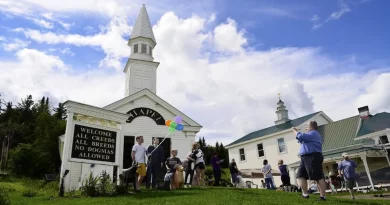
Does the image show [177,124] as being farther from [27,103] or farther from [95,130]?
[27,103]

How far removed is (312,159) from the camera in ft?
24.4

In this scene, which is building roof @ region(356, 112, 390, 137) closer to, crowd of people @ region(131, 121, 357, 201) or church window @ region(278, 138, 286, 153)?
church window @ region(278, 138, 286, 153)

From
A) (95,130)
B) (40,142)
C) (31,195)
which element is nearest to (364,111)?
(95,130)

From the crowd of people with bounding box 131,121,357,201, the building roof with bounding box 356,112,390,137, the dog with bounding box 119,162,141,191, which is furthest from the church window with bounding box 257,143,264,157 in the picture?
the dog with bounding box 119,162,141,191

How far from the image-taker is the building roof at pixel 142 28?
2612 centimetres

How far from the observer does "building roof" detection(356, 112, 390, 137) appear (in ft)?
75.4

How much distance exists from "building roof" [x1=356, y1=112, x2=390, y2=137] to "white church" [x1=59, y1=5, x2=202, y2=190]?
13539mm

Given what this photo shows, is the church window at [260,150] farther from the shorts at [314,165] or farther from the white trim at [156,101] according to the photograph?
the shorts at [314,165]

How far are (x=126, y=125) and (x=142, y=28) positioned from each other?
11.9 m

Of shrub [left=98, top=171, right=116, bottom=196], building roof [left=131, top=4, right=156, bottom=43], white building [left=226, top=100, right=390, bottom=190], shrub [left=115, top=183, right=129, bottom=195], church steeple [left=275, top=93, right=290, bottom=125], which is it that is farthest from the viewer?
church steeple [left=275, top=93, right=290, bottom=125]

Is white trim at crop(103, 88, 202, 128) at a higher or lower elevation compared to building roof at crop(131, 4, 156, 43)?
lower

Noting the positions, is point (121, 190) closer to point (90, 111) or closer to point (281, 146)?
point (90, 111)

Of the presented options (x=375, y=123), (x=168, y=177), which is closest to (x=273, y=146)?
(x=375, y=123)

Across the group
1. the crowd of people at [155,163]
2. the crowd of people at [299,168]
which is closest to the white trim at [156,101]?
the crowd of people at [299,168]
